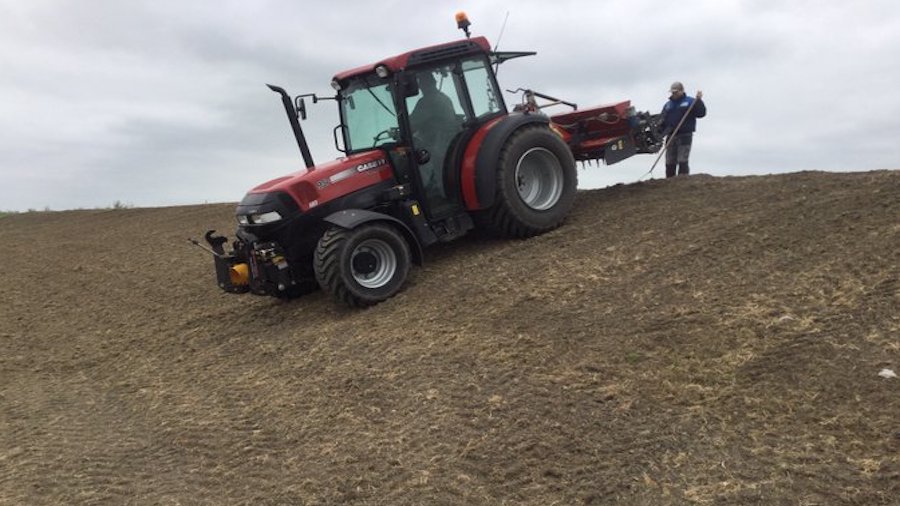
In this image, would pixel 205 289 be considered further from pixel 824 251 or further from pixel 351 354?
pixel 824 251

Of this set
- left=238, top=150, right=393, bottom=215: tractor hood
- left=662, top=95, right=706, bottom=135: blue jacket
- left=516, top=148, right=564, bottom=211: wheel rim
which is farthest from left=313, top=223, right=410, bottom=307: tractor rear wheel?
left=662, top=95, right=706, bottom=135: blue jacket

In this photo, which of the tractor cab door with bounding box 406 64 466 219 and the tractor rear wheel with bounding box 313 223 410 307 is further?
the tractor cab door with bounding box 406 64 466 219

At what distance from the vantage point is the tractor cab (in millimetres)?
7090

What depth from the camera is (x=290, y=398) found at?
482cm

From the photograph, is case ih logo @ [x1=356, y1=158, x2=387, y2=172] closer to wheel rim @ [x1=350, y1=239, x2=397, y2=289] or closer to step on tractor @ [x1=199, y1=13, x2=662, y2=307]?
step on tractor @ [x1=199, y1=13, x2=662, y2=307]

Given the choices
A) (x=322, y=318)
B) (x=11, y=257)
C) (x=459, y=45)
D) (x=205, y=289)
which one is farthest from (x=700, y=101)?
(x=11, y=257)

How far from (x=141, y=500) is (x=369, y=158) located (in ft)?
13.6

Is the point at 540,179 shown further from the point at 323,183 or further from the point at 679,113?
the point at 679,113

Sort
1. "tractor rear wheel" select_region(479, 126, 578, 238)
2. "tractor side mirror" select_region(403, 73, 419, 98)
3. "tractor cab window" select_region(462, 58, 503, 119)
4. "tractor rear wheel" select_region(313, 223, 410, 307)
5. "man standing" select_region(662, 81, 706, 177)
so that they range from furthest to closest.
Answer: "man standing" select_region(662, 81, 706, 177)
"tractor cab window" select_region(462, 58, 503, 119)
"tractor rear wheel" select_region(479, 126, 578, 238)
"tractor side mirror" select_region(403, 73, 419, 98)
"tractor rear wheel" select_region(313, 223, 410, 307)

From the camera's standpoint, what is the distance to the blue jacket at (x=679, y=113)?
9.75 m

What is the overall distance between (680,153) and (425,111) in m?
4.62

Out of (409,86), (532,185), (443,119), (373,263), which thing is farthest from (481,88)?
(373,263)

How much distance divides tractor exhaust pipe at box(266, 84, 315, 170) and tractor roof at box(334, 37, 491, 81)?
79cm

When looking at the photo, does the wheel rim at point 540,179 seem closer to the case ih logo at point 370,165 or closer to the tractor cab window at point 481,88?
the tractor cab window at point 481,88
